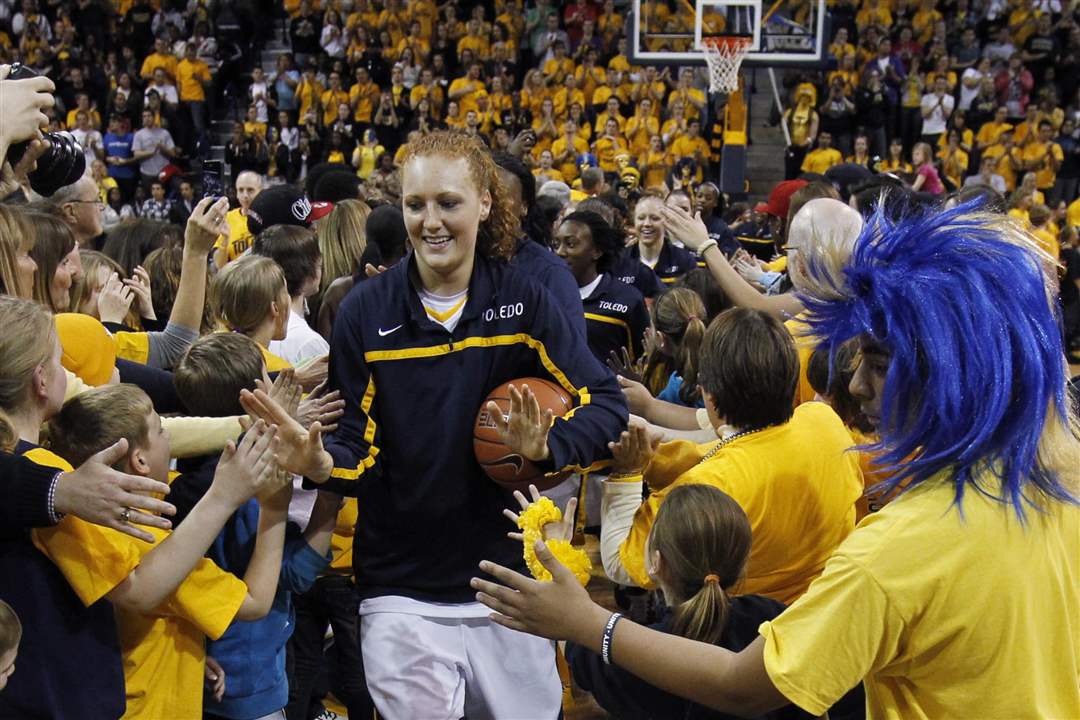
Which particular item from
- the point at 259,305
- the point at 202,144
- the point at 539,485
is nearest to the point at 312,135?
the point at 202,144

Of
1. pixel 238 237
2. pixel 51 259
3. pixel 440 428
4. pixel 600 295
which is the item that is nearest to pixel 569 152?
pixel 238 237

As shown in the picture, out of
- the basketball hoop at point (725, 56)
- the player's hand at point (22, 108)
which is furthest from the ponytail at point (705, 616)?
the basketball hoop at point (725, 56)

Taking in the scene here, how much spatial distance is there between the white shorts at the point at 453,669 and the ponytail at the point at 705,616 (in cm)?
81

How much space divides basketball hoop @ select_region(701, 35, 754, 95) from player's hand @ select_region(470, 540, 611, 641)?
1292cm

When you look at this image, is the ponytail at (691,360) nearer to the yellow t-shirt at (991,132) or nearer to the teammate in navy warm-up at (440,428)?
the teammate in navy warm-up at (440,428)

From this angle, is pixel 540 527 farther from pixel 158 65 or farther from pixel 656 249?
pixel 158 65

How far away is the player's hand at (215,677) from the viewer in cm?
307

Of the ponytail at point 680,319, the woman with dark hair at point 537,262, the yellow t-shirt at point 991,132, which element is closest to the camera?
the woman with dark hair at point 537,262

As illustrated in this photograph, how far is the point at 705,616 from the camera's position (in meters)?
2.39

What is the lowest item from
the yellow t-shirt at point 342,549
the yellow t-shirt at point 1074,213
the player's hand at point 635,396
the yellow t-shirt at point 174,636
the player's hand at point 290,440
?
the yellow t-shirt at point 1074,213

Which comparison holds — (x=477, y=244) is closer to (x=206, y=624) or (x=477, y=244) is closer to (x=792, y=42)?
(x=206, y=624)

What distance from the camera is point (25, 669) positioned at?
241 centimetres

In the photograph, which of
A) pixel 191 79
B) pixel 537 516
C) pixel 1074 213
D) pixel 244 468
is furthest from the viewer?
pixel 191 79

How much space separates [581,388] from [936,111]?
15.5 m
